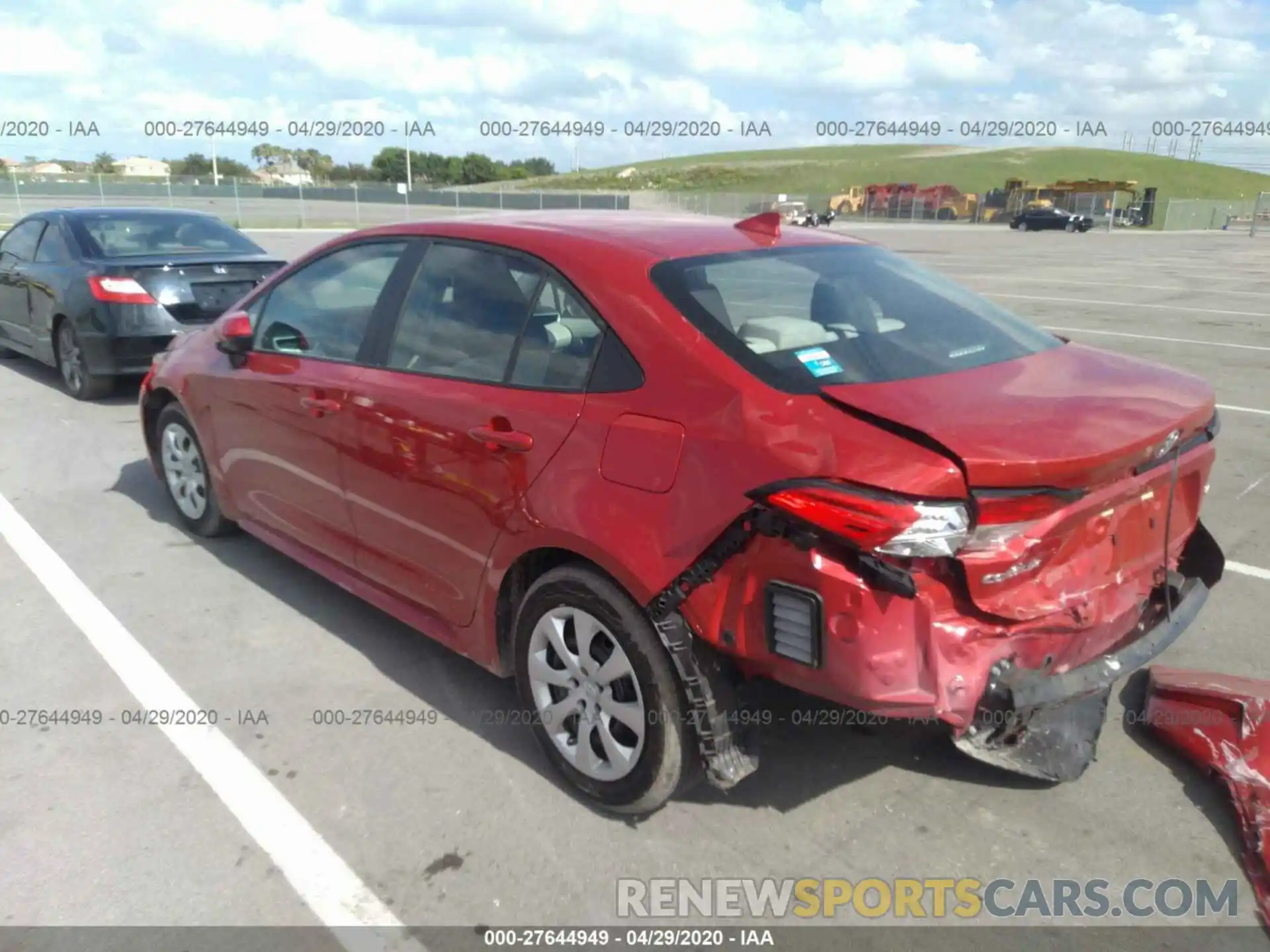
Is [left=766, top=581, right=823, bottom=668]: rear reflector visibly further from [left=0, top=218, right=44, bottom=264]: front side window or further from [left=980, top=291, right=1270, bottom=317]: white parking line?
[left=980, top=291, right=1270, bottom=317]: white parking line

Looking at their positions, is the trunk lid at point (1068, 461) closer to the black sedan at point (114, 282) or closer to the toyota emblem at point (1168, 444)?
the toyota emblem at point (1168, 444)

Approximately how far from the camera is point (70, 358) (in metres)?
8.30

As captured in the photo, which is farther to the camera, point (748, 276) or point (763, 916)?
point (748, 276)

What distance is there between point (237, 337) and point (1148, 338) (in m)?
10.8

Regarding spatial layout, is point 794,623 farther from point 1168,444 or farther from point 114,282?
point 114,282

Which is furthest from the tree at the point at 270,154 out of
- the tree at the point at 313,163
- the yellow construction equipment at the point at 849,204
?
the yellow construction equipment at the point at 849,204

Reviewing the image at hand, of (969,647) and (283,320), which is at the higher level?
(283,320)

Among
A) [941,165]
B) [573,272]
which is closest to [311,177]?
[941,165]

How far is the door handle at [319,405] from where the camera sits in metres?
3.77

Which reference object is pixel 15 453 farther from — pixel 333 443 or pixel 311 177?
pixel 311 177

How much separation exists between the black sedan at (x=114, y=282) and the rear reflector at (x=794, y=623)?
22.2 feet

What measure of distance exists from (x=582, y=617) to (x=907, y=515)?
1.04 meters

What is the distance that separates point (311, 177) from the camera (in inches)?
3575

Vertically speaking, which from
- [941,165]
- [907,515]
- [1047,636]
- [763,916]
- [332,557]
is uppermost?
[941,165]
